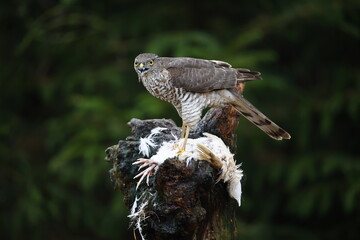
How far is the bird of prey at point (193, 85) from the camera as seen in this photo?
173 inches

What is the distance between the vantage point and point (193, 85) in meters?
4.41

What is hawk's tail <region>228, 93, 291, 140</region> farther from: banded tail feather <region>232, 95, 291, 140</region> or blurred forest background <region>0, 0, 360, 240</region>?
blurred forest background <region>0, 0, 360, 240</region>

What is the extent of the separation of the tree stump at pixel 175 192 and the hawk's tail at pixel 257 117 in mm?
190

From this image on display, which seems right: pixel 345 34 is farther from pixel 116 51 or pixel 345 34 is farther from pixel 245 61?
pixel 116 51

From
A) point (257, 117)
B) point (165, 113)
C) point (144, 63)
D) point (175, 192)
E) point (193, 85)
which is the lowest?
point (165, 113)

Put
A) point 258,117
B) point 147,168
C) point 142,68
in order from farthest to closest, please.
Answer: point 258,117
point 142,68
point 147,168

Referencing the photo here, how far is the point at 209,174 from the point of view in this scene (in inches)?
144

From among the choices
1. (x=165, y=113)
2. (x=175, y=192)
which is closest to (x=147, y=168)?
(x=175, y=192)

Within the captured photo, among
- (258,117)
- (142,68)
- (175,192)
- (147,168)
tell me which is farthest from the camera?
(258,117)

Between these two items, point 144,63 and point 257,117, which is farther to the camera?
point 257,117

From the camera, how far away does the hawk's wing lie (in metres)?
4.41

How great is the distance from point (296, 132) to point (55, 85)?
3248 mm

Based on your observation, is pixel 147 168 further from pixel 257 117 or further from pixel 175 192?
pixel 257 117

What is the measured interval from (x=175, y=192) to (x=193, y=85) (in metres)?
1.11
